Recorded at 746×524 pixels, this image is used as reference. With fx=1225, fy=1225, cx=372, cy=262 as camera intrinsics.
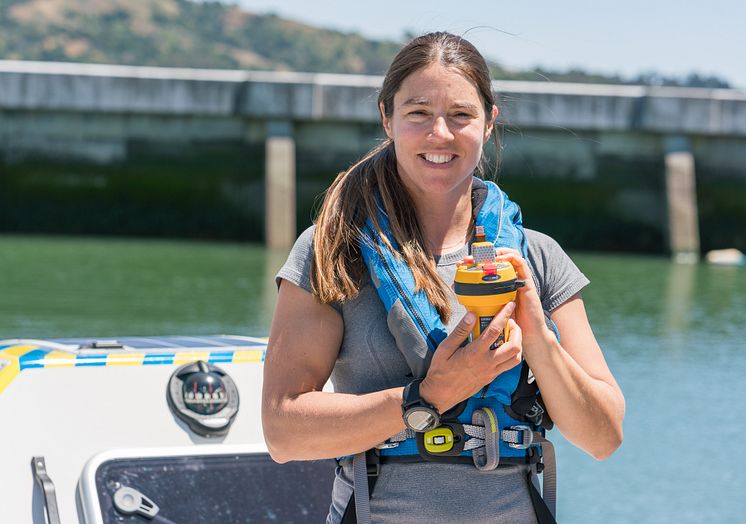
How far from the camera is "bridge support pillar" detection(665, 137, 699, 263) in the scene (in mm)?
22453

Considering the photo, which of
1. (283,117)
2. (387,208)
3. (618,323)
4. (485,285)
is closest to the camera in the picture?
(485,285)

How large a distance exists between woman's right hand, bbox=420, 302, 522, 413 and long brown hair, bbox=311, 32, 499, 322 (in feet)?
0.45

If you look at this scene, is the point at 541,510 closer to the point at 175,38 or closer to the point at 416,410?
the point at 416,410

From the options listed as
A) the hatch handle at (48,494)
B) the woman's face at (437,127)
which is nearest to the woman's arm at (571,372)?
the woman's face at (437,127)

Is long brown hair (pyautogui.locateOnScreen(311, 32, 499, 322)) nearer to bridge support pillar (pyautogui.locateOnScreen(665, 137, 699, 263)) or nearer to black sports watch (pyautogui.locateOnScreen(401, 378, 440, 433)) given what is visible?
black sports watch (pyautogui.locateOnScreen(401, 378, 440, 433))

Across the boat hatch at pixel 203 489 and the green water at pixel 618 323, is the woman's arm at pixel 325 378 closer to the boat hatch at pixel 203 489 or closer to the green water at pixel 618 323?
the boat hatch at pixel 203 489

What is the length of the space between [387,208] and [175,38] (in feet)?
248

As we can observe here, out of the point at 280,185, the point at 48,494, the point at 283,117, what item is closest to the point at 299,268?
the point at 48,494

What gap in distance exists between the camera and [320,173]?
942 inches

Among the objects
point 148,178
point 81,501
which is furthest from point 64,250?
point 81,501

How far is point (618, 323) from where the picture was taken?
1325cm

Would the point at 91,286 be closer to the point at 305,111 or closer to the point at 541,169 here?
the point at 305,111

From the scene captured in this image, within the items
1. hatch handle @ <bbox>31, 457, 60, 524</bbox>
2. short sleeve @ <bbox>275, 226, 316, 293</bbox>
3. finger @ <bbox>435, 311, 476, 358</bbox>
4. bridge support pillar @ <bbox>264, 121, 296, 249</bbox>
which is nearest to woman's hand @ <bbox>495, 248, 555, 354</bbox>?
finger @ <bbox>435, 311, 476, 358</bbox>

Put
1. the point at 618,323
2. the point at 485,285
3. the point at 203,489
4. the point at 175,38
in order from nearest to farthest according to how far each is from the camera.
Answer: the point at 485,285 → the point at 203,489 → the point at 618,323 → the point at 175,38
